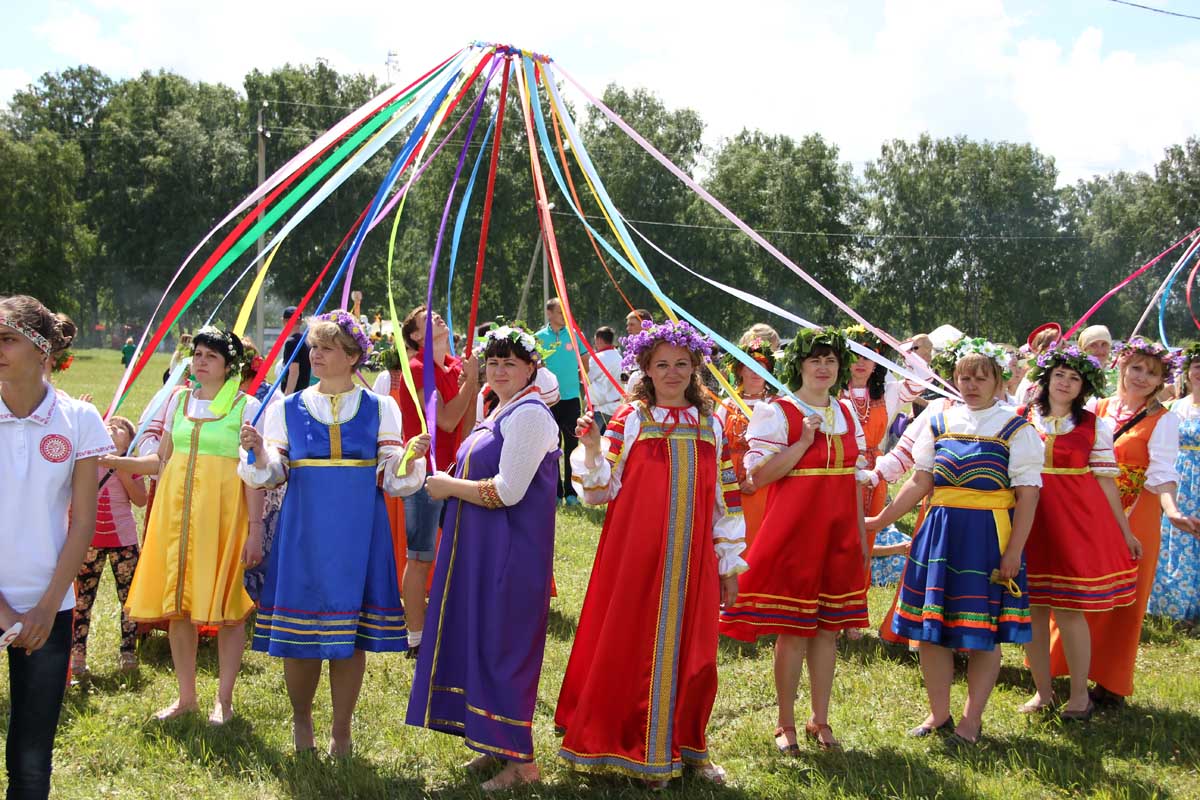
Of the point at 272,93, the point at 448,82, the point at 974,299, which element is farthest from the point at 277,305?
the point at 448,82

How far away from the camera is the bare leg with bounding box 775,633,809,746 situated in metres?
4.30

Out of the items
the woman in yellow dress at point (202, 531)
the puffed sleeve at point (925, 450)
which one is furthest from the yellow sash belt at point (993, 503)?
the woman in yellow dress at point (202, 531)

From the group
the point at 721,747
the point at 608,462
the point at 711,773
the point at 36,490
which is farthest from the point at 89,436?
the point at 721,747

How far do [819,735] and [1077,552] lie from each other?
152cm

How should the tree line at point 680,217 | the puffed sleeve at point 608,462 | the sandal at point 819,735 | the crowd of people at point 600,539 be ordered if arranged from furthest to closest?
the tree line at point 680,217
the sandal at point 819,735
the puffed sleeve at point 608,462
the crowd of people at point 600,539

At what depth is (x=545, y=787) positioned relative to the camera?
382 cm

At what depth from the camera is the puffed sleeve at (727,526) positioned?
13.0 ft

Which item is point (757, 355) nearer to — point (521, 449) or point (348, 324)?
point (521, 449)

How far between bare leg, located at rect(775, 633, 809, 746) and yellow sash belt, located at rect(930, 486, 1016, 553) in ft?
2.91

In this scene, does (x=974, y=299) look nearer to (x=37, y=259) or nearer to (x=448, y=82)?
(x=37, y=259)

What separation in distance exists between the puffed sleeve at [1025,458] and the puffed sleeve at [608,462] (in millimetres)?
1642

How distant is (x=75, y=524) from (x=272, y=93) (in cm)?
4524

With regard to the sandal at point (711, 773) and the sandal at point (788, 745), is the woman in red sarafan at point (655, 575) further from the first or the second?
the sandal at point (788, 745)

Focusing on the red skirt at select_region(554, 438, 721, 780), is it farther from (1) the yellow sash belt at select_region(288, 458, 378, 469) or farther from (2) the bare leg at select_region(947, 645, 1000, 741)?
(2) the bare leg at select_region(947, 645, 1000, 741)
